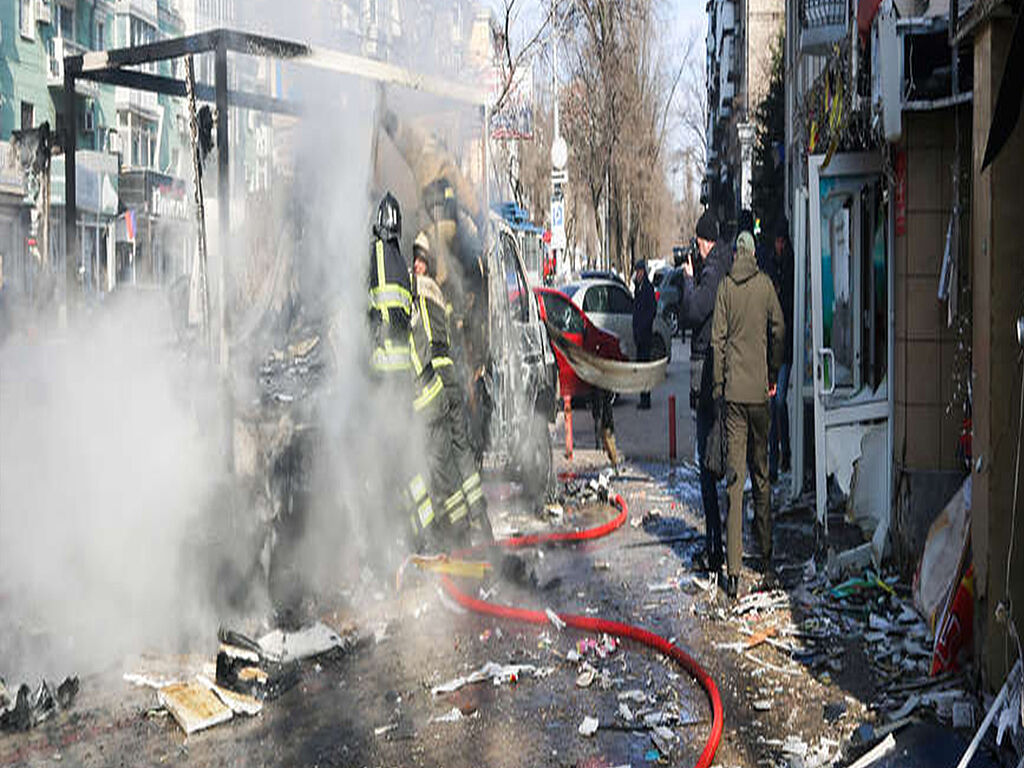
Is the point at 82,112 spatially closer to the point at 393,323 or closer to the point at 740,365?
the point at 393,323

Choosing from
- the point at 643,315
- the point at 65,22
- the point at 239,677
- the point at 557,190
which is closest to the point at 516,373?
the point at 239,677

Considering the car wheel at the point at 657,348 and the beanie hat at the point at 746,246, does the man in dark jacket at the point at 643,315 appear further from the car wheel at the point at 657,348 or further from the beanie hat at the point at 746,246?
the beanie hat at the point at 746,246

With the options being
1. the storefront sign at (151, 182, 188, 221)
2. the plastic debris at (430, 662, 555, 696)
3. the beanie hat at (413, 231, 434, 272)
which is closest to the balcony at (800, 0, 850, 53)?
the beanie hat at (413, 231, 434, 272)

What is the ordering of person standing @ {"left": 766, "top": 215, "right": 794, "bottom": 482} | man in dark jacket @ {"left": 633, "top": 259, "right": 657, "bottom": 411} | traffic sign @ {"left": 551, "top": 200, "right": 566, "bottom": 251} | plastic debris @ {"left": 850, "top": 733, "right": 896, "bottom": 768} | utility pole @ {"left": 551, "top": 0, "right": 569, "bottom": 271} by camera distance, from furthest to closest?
traffic sign @ {"left": 551, "top": 200, "right": 566, "bottom": 251} → utility pole @ {"left": 551, "top": 0, "right": 569, "bottom": 271} → man in dark jacket @ {"left": 633, "top": 259, "right": 657, "bottom": 411} → person standing @ {"left": 766, "top": 215, "right": 794, "bottom": 482} → plastic debris @ {"left": 850, "top": 733, "right": 896, "bottom": 768}

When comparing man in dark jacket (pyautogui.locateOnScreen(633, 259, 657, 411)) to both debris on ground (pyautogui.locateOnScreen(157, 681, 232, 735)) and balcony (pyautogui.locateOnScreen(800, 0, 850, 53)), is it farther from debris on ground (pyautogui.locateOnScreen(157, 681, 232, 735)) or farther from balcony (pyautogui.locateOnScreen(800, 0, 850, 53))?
debris on ground (pyautogui.locateOnScreen(157, 681, 232, 735))

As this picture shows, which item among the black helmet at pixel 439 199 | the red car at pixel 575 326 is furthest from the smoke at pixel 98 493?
the red car at pixel 575 326

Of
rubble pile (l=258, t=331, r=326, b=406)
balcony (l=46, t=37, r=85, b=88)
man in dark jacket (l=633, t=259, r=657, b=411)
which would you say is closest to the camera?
rubble pile (l=258, t=331, r=326, b=406)

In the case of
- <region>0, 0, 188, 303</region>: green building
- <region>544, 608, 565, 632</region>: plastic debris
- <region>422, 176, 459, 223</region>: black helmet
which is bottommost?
<region>544, 608, 565, 632</region>: plastic debris

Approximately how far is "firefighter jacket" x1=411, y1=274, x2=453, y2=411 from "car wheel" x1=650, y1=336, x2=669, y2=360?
32.9ft

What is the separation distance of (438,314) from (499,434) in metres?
1.76

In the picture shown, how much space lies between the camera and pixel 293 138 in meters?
8.49

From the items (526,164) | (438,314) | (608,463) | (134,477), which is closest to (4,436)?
(134,477)

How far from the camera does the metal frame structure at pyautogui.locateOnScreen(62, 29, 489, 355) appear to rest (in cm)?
634

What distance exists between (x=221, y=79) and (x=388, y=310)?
1.62 meters
